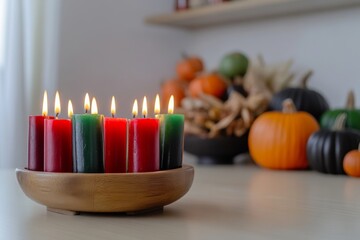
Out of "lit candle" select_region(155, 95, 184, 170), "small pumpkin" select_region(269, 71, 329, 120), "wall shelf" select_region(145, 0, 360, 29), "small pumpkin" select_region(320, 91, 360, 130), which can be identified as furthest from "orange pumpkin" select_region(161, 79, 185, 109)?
"lit candle" select_region(155, 95, 184, 170)

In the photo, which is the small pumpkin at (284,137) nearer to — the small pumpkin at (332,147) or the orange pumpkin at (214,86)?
the small pumpkin at (332,147)

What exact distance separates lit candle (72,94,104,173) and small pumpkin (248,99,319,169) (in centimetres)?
81

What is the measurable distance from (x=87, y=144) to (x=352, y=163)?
760 mm

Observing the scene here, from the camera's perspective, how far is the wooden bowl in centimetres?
63

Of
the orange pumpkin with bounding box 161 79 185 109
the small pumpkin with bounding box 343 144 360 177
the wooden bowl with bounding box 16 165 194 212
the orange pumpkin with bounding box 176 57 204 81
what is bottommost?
the small pumpkin with bounding box 343 144 360 177

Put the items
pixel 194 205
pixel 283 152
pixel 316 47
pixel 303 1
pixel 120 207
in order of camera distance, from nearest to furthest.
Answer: pixel 120 207, pixel 194 205, pixel 283 152, pixel 303 1, pixel 316 47

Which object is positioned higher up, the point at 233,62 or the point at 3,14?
the point at 3,14

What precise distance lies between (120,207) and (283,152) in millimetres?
811

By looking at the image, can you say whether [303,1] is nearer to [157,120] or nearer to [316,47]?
[316,47]

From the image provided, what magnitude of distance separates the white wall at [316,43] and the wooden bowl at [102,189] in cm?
116

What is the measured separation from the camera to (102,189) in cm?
63

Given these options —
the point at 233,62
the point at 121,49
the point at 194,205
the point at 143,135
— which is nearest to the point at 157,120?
the point at 143,135

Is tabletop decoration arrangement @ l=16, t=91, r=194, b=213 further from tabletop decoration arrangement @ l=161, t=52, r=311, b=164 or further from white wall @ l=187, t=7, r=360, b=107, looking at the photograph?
white wall @ l=187, t=7, r=360, b=107

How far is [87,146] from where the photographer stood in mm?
653
